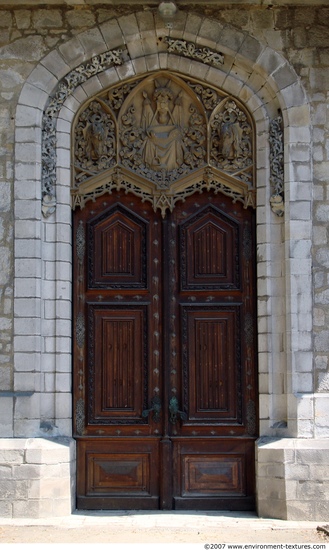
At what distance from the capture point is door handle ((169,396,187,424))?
31.6 feet

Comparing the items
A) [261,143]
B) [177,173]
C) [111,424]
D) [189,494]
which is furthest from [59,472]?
[261,143]

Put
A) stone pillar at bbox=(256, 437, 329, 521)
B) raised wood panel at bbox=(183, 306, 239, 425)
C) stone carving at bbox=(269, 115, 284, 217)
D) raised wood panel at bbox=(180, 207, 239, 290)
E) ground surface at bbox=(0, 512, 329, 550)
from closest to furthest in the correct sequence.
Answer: ground surface at bbox=(0, 512, 329, 550)
stone pillar at bbox=(256, 437, 329, 521)
stone carving at bbox=(269, 115, 284, 217)
raised wood panel at bbox=(183, 306, 239, 425)
raised wood panel at bbox=(180, 207, 239, 290)

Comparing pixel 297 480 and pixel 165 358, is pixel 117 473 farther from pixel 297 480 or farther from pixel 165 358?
pixel 297 480

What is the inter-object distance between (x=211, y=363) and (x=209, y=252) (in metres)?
1.19

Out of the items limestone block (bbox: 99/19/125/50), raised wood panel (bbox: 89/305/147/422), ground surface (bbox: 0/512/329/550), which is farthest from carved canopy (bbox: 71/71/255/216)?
ground surface (bbox: 0/512/329/550)

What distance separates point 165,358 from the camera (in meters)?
9.70

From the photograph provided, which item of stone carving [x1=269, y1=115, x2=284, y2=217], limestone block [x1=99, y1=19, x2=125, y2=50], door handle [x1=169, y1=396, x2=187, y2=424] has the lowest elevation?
door handle [x1=169, y1=396, x2=187, y2=424]

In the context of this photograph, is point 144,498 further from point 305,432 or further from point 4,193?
point 4,193

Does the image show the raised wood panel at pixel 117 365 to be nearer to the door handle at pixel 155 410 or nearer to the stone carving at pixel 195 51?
the door handle at pixel 155 410

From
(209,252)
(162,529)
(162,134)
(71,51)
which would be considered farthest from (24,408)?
(71,51)

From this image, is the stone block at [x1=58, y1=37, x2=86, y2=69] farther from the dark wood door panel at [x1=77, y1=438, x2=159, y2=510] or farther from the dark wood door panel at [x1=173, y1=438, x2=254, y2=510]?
the dark wood door panel at [x1=173, y1=438, x2=254, y2=510]

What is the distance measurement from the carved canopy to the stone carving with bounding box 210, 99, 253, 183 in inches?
0.4

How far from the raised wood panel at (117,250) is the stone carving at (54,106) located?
0.61 m

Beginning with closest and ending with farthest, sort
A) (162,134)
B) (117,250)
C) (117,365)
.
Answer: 1. (117,365)
2. (117,250)
3. (162,134)
